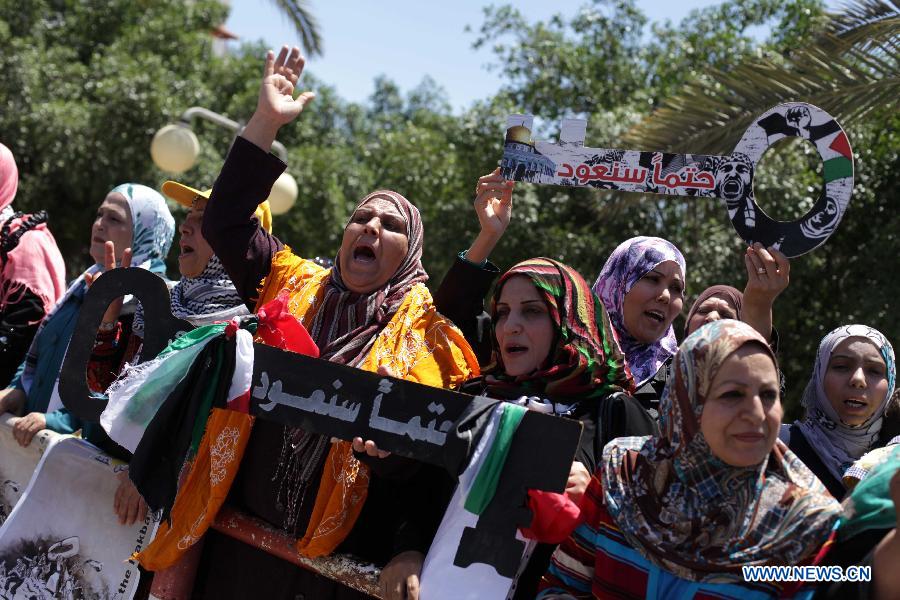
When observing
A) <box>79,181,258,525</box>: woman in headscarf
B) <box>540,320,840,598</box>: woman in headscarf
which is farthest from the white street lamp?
<box>540,320,840,598</box>: woman in headscarf

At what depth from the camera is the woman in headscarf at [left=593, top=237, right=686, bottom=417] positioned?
3.67 meters

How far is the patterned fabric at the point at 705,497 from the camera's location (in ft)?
6.79

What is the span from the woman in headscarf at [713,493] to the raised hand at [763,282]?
0.65 metres

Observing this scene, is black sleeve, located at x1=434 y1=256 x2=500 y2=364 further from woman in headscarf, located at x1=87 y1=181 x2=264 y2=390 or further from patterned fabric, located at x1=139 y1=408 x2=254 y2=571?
woman in headscarf, located at x1=87 y1=181 x2=264 y2=390

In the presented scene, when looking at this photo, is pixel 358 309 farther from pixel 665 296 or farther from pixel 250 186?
pixel 665 296

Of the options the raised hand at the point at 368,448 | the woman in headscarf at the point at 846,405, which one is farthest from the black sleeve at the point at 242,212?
the woman in headscarf at the point at 846,405

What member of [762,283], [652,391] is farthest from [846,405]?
[762,283]

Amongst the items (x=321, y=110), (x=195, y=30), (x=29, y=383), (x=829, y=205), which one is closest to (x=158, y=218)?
(x=29, y=383)

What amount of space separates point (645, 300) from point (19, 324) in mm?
3016

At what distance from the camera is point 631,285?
12.3 feet

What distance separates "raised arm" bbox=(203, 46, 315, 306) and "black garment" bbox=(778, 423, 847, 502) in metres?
1.94

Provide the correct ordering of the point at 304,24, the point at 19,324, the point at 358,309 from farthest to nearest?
the point at 304,24 → the point at 19,324 → the point at 358,309

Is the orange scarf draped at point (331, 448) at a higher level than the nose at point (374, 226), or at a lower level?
lower

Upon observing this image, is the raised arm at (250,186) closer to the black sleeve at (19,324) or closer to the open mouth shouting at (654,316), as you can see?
the open mouth shouting at (654,316)
